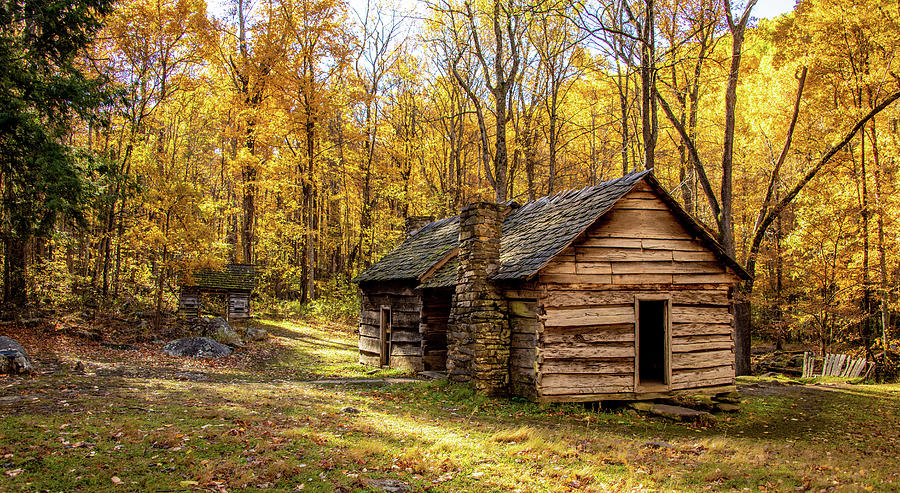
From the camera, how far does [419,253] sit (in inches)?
725

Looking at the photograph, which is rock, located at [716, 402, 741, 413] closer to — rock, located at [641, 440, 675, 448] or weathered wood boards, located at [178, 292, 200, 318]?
rock, located at [641, 440, 675, 448]

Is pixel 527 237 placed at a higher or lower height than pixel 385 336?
higher

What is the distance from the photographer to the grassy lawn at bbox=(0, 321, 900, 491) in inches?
240

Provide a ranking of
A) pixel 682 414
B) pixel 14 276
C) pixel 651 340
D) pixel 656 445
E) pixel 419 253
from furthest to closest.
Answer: pixel 419 253 → pixel 14 276 → pixel 651 340 → pixel 682 414 → pixel 656 445

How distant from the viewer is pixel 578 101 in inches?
1251

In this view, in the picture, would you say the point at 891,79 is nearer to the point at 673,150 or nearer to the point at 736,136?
the point at 736,136

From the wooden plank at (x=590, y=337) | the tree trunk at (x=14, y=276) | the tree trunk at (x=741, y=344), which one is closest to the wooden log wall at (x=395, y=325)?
the wooden plank at (x=590, y=337)

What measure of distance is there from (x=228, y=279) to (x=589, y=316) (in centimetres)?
2133

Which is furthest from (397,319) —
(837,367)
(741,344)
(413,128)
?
(413,128)

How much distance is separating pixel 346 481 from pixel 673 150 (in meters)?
30.8

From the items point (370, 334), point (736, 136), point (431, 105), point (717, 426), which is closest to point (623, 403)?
point (717, 426)

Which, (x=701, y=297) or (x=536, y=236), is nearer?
(x=701, y=297)

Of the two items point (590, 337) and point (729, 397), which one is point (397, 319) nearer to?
point (590, 337)

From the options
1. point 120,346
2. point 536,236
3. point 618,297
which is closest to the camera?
point 618,297
